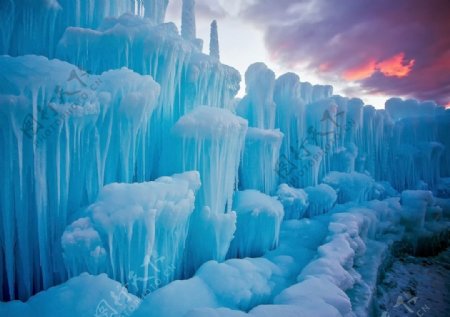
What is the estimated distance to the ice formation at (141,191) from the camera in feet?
12.7

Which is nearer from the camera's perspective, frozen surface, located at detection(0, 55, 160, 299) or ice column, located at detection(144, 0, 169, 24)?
frozen surface, located at detection(0, 55, 160, 299)

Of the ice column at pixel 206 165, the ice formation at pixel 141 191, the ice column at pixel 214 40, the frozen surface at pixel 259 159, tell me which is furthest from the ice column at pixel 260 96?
the ice column at pixel 206 165

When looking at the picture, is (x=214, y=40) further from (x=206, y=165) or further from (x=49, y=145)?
(x=49, y=145)

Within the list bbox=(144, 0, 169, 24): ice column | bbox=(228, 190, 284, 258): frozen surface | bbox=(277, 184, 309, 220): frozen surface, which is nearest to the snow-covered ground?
bbox=(228, 190, 284, 258): frozen surface

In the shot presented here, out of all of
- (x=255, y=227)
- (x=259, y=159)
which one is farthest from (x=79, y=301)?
(x=259, y=159)

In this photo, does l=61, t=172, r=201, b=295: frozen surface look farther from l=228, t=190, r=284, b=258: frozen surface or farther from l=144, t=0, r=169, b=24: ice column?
l=144, t=0, r=169, b=24: ice column

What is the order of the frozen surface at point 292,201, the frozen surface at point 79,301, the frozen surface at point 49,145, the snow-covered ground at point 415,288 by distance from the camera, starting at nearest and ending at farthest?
the frozen surface at point 79,301 < the frozen surface at point 49,145 < the snow-covered ground at point 415,288 < the frozen surface at point 292,201

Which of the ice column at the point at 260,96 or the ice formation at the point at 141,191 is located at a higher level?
the ice column at the point at 260,96

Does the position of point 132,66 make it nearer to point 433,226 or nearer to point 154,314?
point 154,314

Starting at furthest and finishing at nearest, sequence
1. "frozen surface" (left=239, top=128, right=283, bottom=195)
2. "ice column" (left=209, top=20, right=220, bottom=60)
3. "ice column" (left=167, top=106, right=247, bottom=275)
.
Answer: "ice column" (left=209, top=20, right=220, bottom=60)
"frozen surface" (left=239, top=128, right=283, bottom=195)
"ice column" (left=167, top=106, right=247, bottom=275)

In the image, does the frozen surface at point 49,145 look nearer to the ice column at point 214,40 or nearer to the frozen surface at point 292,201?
the ice column at point 214,40

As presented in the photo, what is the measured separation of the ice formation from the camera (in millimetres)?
3871

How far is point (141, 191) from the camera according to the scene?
4309 mm

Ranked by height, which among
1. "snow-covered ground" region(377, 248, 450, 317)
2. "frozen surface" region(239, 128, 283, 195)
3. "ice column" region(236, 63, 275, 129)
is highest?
"ice column" region(236, 63, 275, 129)
